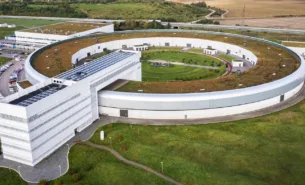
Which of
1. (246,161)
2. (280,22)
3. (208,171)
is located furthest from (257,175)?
(280,22)

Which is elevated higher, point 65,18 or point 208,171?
point 65,18

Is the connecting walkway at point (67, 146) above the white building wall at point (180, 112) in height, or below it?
below

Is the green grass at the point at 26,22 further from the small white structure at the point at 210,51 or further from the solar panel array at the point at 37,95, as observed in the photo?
the solar panel array at the point at 37,95

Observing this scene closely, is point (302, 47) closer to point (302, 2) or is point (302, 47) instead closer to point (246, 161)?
point (246, 161)

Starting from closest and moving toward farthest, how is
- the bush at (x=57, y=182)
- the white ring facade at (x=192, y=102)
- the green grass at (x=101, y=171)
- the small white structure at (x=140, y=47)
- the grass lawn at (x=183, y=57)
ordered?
1. the bush at (x=57, y=182)
2. the green grass at (x=101, y=171)
3. the white ring facade at (x=192, y=102)
4. the grass lawn at (x=183, y=57)
5. the small white structure at (x=140, y=47)

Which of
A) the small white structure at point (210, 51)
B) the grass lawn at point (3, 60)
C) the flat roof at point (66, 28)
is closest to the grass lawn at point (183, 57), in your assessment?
the small white structure at point (210, 51)

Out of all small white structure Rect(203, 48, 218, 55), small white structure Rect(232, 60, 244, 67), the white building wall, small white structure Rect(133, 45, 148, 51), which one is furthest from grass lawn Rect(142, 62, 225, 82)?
the white building wall

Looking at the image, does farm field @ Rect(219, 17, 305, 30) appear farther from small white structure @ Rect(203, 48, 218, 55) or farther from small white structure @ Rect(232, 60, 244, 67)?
small white structure @ Rect(232, 60, 244, 67)

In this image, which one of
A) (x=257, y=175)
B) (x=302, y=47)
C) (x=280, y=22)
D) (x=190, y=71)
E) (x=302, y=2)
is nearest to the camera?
(x=257, y=175)
